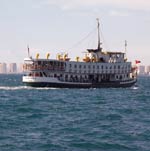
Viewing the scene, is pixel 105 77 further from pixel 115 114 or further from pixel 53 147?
pixel 53 147

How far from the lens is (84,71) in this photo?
9506cm

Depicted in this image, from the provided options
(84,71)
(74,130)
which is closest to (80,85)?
(84,71)

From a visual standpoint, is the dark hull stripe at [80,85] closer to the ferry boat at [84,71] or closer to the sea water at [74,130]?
the ferry boat at [84,71]

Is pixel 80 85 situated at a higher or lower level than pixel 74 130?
higher

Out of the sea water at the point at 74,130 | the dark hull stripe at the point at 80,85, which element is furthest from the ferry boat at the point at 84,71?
the sea water at the point at 74,130

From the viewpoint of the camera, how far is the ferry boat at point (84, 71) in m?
89.2

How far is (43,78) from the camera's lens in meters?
87.9

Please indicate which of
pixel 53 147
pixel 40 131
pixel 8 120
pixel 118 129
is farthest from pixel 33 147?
pixel 8 120

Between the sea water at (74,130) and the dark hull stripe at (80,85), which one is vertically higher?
the dark hull stripe at (80,85)

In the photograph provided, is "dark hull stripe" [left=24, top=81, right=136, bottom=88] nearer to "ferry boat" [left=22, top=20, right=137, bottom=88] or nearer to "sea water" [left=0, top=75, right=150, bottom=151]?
"ferry boat" [left=22, top=20, right=137, bottom=88]

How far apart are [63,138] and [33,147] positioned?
3.40m

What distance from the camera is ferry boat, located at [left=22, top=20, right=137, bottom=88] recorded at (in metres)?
89.2

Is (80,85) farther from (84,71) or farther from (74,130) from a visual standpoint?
(74,130)

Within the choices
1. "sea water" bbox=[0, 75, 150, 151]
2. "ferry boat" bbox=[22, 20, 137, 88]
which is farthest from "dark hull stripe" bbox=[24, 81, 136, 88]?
"sea water" bbox=[0, 75, 150, 151]
